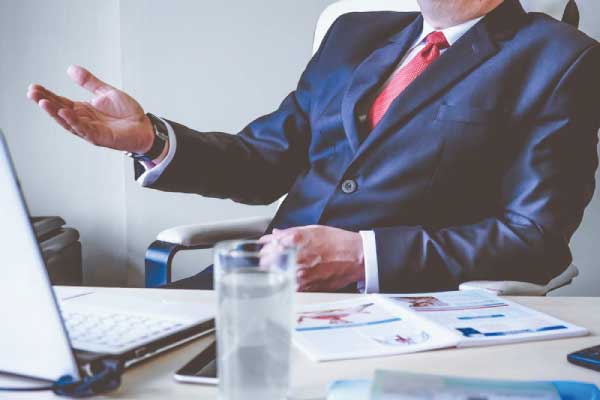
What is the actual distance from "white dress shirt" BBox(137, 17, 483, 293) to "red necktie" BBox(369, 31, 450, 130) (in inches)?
0.7

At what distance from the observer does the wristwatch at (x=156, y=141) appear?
4.31 ft

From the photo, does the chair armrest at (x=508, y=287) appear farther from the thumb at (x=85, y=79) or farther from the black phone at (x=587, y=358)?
the thumb at (x=85, y=79)

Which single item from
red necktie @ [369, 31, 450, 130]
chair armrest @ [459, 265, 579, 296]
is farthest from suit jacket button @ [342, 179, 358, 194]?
chair armrest @ [459, 265, 579, 296]

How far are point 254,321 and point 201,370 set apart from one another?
139 mm

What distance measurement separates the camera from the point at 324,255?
3.73ft

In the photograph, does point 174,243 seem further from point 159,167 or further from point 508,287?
point 508,287

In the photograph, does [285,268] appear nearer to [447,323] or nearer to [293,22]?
[447,323]

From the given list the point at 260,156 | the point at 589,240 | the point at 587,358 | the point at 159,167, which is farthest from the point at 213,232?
the point at 589,240

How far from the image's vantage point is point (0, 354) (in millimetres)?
580

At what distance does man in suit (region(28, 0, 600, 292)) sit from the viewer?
114cm

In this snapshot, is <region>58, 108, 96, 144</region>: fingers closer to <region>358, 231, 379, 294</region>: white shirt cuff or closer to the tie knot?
<region>358, 231, 379, 294</region>: white shirt cuff

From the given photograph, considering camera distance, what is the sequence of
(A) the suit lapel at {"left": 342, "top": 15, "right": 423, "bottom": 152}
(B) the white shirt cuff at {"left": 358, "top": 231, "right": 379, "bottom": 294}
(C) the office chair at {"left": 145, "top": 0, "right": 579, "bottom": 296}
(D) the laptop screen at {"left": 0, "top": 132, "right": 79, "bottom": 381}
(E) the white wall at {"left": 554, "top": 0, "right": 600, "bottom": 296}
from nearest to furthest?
1. (D) the laptop screen at {"left": 0, "top": 132, "right": 79, "bottom": 381}
2. (B) the white shirt cuff at {"left": 358, "top": 231, "right": 379, "bottom": 294}
3. (C) the office chair at {"left": 145, "top": 0, "right": 579, "bottom": 296}
4. (A) the suit lapel at {"left": 342, "top": 15, "right": 423, "bottom": 152}
5. (E) the white wall at {"left": 554, "top": 0, "right": 600, "bottom": 296}

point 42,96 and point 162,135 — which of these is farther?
point 162,135

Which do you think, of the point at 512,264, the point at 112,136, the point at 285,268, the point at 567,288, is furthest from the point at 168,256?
the point at 567,288
